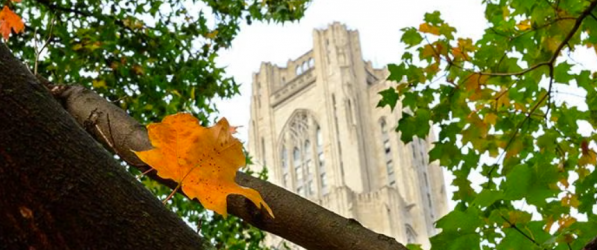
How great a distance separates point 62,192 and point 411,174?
49.6 metres

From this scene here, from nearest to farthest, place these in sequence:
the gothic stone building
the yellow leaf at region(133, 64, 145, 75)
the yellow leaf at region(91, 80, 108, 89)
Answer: the yellow leaf at region(91, 80, 108, 89), the yellow leaf at region(133, 64, 145, 75), the gothic stone building

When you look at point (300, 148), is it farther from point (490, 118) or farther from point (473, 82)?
point (473, 82)

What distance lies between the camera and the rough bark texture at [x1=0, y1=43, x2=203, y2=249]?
0.66 m

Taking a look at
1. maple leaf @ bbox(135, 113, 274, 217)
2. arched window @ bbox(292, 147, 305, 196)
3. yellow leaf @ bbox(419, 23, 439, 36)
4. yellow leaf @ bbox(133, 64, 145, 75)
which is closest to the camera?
maple leaf @ bbox(135, 113, 274, 217)

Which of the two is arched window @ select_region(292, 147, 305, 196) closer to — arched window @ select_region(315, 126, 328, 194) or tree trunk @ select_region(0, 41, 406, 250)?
arched window @ select_region(315, 126, 328, 194)

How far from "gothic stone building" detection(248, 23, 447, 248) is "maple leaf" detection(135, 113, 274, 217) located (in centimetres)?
4549

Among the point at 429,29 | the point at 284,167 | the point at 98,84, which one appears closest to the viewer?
the point at 429,29

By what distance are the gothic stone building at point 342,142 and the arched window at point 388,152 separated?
0.04 metres

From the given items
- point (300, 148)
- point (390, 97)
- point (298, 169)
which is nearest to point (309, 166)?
point (298, 169)

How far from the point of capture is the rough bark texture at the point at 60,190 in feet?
2.16

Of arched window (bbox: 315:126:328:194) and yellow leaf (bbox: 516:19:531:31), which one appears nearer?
yellow leaf (bbox: 516:19:531:31)

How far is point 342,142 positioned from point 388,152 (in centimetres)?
356

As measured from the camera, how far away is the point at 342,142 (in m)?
50.0

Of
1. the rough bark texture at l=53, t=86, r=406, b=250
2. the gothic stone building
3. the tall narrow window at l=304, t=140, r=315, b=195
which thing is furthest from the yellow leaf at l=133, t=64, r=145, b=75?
the tall narrow window at l=304, t=140, r=315, b=195
